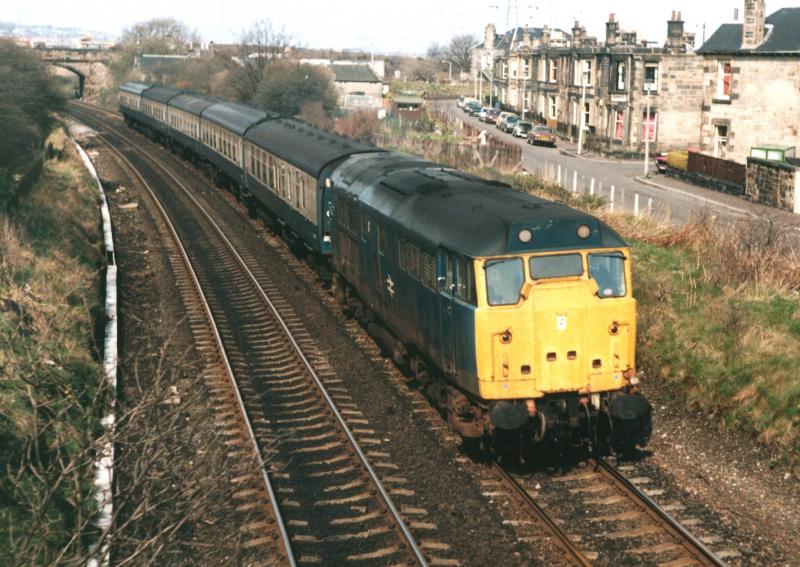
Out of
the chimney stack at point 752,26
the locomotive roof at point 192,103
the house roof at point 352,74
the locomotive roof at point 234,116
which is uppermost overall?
the chimney stack at point 752,26

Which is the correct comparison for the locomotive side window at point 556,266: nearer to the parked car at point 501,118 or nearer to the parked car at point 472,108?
the parked car at point 501,118

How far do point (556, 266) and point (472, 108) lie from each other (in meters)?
76.1

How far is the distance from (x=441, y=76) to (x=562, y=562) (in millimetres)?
167128

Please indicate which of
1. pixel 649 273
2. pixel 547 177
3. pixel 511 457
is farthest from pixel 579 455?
pixel 547 177

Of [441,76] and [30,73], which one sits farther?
[441,76]

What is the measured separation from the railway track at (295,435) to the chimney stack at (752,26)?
→ 28.8 metres

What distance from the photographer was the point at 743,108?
1693 inches

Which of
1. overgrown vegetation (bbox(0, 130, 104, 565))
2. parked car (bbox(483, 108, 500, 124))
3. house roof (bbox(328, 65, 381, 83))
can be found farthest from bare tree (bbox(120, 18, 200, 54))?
overgrown vegetation (bbox(0, 130, 104, 565))

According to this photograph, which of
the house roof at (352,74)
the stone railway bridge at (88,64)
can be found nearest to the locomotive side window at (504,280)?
the house roof at (352,74)

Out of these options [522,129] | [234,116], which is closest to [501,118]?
[522,129]

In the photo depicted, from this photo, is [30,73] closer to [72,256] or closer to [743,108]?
[72,256]

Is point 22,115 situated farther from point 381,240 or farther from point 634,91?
point 634,91

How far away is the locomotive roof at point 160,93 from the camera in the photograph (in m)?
52.4

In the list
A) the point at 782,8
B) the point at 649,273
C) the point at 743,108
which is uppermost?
the point at 782,8
